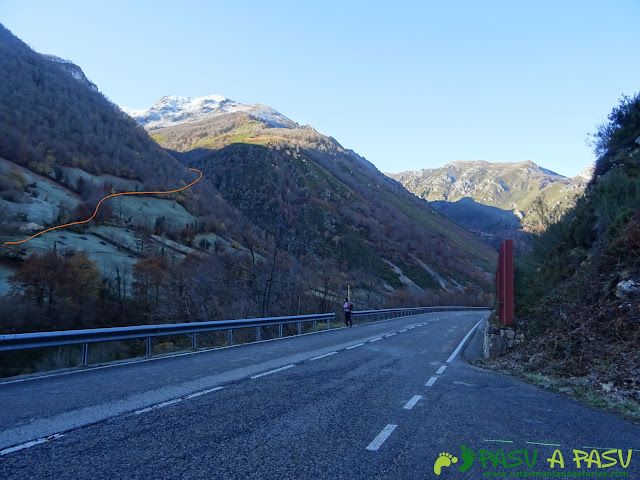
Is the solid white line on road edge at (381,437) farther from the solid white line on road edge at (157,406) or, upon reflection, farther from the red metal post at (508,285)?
the red metal post at (508,285)

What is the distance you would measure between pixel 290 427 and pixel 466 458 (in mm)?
1870

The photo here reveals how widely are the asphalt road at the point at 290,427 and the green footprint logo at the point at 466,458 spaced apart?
21 mm

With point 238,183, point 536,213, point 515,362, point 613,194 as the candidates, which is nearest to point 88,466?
point 515,362

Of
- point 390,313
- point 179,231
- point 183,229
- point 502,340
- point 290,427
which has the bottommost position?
point 390,313

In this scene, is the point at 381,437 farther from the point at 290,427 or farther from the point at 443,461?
the point at 290,427

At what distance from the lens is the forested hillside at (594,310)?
24.1 feet

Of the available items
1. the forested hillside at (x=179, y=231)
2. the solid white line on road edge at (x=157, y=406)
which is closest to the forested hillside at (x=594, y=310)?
the solid white line on road edge at (x=157, y=406)

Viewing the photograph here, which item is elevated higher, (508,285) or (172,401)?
(508,285)

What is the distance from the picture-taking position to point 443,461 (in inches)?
155

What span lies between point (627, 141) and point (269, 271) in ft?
65.5

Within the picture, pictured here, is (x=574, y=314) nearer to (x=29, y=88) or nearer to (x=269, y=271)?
(x=269, y=271)

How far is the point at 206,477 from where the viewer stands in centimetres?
336

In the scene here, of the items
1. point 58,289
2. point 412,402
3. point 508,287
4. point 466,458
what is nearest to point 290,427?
point 466,458

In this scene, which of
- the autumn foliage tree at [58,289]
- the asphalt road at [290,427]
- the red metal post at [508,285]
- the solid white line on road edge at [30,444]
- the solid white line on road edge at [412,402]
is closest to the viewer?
the asphalt road at [290,427]
